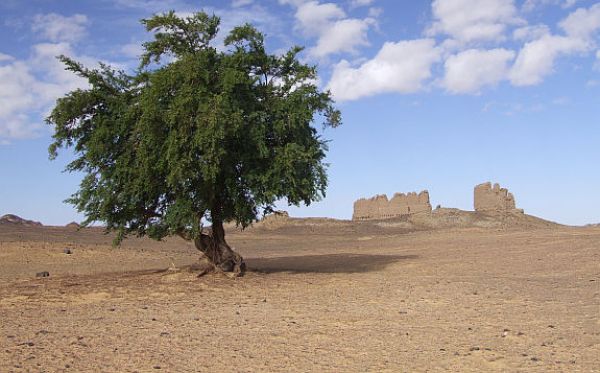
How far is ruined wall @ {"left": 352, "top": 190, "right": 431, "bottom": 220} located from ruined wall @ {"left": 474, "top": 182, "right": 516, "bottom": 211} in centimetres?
588

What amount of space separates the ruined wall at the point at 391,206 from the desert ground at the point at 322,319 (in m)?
44.1

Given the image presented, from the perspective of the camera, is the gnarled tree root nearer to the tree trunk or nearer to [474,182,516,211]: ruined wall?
the tree trunk

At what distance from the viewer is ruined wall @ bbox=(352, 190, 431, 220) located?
70.2m

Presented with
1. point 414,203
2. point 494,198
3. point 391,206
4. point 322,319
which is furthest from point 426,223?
point 322,319

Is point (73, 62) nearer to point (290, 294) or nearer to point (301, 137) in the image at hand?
point (301, 137)

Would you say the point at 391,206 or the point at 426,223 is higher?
the point at 391,206

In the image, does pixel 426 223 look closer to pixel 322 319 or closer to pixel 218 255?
pixel 218 255

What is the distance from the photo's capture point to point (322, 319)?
485 inches

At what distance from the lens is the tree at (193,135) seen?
57.5ft

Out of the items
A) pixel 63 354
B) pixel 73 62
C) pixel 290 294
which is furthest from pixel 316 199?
pixel 63 354

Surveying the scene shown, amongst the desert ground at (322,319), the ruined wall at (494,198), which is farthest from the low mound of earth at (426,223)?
the desert ground at (322,319)

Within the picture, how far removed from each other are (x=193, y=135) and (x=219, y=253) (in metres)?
5.01

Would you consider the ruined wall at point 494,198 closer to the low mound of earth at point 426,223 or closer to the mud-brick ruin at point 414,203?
the mud-brick ruin at point 414,203

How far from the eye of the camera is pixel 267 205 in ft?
64.3
